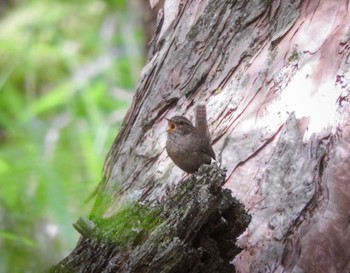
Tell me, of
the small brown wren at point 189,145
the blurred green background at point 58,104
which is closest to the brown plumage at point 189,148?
the small brown wren at point 189,145

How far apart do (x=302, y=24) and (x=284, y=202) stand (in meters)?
0.72

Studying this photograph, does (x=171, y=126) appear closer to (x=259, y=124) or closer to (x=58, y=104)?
(x=259, y=124)

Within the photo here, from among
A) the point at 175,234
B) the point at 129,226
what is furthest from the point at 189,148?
the point at 175,234

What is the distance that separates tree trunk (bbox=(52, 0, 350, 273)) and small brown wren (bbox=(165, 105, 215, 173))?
0.07 meters

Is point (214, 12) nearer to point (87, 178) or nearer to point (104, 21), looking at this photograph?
point (87, 178)

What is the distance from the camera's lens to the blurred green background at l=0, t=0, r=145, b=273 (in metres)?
4.87

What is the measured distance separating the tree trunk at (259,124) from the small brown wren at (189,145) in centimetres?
7

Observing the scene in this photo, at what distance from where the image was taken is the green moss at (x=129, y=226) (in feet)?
8.79

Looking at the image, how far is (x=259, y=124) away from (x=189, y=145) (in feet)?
0.87

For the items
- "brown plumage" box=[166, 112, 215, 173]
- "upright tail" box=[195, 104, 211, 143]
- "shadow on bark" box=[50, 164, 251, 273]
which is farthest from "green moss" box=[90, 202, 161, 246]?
"upright tail" box=[195, 104, 211, 143]

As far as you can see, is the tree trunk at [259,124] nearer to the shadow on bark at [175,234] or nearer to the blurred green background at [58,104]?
the shadow on bark at [175,234]

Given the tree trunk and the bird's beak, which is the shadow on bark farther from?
the bird's beak

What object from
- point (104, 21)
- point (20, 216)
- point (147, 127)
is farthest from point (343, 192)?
point (104, 21)

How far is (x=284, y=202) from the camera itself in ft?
9.41
